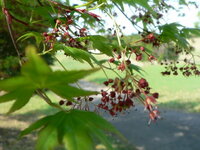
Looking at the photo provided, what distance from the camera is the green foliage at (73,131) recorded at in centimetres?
65

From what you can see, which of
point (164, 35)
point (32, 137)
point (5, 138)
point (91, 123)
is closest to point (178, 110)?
point (32, 137)

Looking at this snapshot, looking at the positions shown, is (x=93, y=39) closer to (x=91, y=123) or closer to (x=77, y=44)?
(x=77, y=44)

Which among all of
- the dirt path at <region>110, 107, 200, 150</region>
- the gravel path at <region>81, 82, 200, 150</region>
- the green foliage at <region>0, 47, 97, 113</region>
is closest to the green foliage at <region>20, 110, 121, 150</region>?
the green foliage at <region>0, 47, 97, 113</region>

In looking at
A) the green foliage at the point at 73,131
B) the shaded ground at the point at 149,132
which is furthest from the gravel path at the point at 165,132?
the green foliage at the point at 73,131

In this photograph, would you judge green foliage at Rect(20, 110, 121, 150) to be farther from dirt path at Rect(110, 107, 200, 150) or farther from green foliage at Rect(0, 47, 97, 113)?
dirt path at Rect(110, 107, 200, 150)

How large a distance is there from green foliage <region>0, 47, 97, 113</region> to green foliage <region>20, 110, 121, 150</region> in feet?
0.23

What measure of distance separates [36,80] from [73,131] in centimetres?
17

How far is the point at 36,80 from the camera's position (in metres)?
0.61

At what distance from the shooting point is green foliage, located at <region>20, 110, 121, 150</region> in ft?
2.12

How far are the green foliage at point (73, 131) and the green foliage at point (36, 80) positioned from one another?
2.8 inches

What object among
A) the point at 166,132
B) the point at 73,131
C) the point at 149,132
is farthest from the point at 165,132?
the point at 73,131

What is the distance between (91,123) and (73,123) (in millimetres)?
49

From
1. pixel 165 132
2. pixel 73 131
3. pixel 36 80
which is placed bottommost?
pixel 165 132

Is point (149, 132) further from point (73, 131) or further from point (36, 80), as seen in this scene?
point (36, 80)
